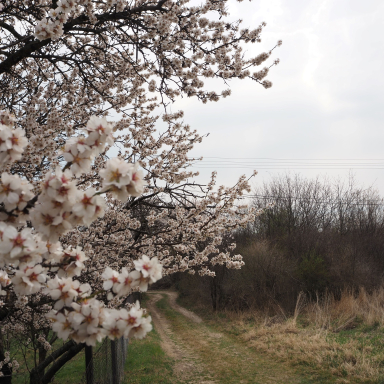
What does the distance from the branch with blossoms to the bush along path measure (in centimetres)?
727

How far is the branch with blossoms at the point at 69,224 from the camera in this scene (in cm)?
145

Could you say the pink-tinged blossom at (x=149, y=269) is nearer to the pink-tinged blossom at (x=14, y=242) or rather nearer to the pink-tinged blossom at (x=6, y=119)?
the pink-tinged blossom at (x=14, y=242)

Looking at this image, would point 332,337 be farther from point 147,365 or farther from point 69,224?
point 69,224

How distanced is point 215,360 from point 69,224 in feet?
32.7

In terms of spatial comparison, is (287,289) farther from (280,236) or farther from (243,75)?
(243,75)

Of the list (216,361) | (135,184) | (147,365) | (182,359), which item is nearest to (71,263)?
(135,184)

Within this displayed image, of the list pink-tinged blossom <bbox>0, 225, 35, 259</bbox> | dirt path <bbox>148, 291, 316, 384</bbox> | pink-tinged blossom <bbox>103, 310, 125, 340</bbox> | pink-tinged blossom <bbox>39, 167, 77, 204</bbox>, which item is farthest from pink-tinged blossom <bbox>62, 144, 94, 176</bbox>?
dirt path <bbox>148, 291, 316, 384</bbox>

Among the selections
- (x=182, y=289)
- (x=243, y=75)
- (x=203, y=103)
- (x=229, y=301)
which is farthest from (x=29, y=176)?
(x=182, y=289)

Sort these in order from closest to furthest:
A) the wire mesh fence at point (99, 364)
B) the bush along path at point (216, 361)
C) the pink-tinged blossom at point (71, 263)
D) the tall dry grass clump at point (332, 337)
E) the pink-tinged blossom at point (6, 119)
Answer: the pink-tinged blossom at point (71, 263) < the pink-tinged blossom at point (6, 119) < the wire mesh fence at point (99, 364) < the tall dry grass clump at point (332, 337) < the bush along path at point (216, 361)

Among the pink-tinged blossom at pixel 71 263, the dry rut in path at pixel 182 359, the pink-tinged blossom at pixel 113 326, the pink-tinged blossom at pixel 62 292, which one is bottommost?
the dry rut in path at pixel 182 359

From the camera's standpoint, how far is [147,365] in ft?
30.6

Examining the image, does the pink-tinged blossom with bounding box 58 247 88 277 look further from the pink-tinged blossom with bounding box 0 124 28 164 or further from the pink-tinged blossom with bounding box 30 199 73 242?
the pink-tinged blossom with bounding box 0 124 28 164

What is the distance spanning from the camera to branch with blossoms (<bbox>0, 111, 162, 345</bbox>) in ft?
4.76

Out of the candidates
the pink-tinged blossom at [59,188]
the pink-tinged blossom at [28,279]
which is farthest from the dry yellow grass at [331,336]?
the pink-tinged blossom at [59,188]
